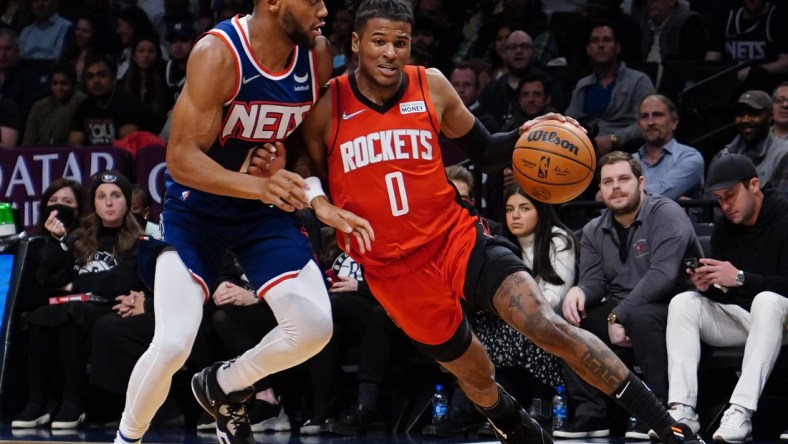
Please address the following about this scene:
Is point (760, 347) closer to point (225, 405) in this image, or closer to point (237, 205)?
point (225, 405)

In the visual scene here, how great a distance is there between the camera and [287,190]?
4.43 meters

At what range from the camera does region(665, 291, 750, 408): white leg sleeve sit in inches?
253

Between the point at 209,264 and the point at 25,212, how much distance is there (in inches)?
185

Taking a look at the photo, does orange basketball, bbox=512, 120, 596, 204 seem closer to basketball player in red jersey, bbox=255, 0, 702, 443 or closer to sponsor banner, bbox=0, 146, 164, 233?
basketball player in red jersey, bbox=255, 0, 702, 443

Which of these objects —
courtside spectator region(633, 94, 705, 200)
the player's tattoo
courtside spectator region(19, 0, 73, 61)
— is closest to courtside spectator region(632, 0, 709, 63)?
courtside spectator region(633, 94, 705, 200)

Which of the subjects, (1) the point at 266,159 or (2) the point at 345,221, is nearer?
(2) the point at 345,221

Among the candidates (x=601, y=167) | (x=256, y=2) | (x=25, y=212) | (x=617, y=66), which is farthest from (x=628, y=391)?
(x=25, y=212)

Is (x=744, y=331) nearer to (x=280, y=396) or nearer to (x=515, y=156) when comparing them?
(x=515, y=156)

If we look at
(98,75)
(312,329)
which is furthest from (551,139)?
(98,75)

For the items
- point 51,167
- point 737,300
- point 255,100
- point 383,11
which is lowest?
point 737,300

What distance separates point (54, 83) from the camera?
425 inches

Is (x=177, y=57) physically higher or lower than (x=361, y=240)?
higher

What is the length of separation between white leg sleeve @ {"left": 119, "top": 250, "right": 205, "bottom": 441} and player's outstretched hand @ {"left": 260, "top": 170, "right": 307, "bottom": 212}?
0.77m

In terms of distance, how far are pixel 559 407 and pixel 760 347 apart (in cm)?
123
